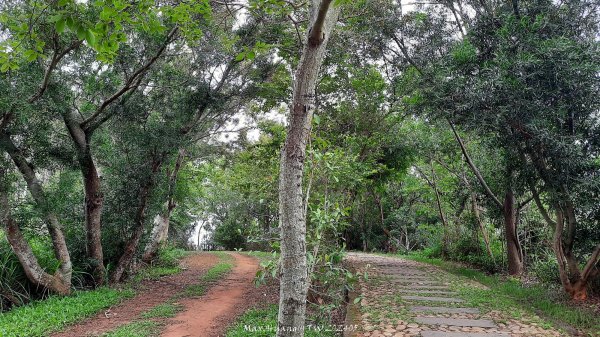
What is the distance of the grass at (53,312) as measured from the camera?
16.1ft

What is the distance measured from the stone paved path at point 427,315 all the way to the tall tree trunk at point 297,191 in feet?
8.03

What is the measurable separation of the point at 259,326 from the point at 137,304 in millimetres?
3019

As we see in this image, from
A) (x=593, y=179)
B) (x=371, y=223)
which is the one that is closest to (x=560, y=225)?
(x=593, y=179)

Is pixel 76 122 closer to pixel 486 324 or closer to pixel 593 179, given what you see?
pixel 486 324

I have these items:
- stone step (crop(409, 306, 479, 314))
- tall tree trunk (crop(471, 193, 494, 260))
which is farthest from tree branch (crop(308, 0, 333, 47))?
tall tree trunk (crop(471, 193, 494, 260))

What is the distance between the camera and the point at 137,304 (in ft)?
22.5

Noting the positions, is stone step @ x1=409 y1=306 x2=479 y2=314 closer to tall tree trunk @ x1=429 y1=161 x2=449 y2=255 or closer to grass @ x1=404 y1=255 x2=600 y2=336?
grass @ x1=404 y1=255 x2=600 y2=336

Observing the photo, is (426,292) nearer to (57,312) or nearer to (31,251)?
(57,312)

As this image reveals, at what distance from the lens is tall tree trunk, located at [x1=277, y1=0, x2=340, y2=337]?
203 cm

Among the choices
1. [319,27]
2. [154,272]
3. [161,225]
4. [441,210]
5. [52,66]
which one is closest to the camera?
[319,27]

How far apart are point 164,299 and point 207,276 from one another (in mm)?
2772

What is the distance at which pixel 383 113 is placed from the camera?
31.5 ft

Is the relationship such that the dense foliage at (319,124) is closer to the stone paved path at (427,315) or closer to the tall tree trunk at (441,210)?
the tall tree trunk at (441,210)

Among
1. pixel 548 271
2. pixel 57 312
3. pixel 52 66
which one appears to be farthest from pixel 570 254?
pixel 52 66
